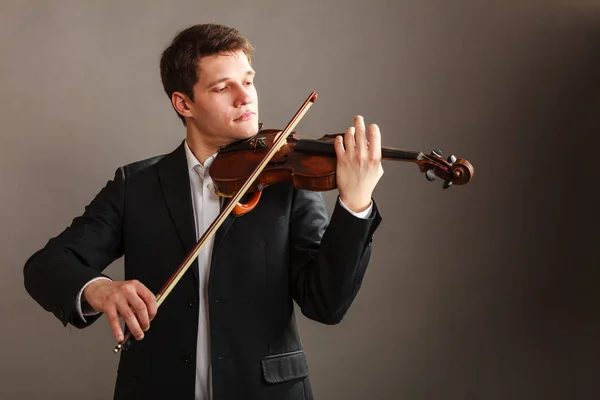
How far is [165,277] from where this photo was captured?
1.81m

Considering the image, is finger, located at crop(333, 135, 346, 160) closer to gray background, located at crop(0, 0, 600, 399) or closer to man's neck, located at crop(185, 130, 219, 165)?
man's neck, located at crop(185, 130, 219, 165)

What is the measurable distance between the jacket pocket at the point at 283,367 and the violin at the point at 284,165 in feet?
0.99

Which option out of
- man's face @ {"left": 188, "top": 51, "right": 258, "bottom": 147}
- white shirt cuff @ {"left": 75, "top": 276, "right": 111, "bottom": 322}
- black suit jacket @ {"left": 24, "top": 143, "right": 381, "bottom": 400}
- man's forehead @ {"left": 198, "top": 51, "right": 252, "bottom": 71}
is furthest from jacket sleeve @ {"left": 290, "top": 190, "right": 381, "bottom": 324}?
white shirt cuff @ {"left": 75, "top": 276, "right": 111, "bottom": 322}

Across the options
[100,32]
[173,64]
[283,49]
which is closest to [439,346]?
[283,49]

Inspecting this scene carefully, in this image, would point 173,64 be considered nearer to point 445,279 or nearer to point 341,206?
point 341,206

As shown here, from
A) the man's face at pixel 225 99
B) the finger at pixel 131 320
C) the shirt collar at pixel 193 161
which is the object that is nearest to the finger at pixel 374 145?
the man's face at pixel 225 99

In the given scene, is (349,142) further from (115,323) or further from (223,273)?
(115,323)

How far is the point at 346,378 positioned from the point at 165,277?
1.04 m

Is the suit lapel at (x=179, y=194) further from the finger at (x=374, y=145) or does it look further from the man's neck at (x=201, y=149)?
the finger at (x=374, y=145)

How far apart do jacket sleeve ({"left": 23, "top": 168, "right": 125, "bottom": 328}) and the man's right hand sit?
5.7 inches

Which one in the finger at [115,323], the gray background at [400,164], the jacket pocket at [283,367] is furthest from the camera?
the gray background at [400,164]

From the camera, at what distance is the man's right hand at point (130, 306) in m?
1.39

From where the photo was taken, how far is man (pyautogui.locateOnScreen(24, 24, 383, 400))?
5.31 ft

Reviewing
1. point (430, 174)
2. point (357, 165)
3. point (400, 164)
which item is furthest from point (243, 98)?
point (400, 164)
